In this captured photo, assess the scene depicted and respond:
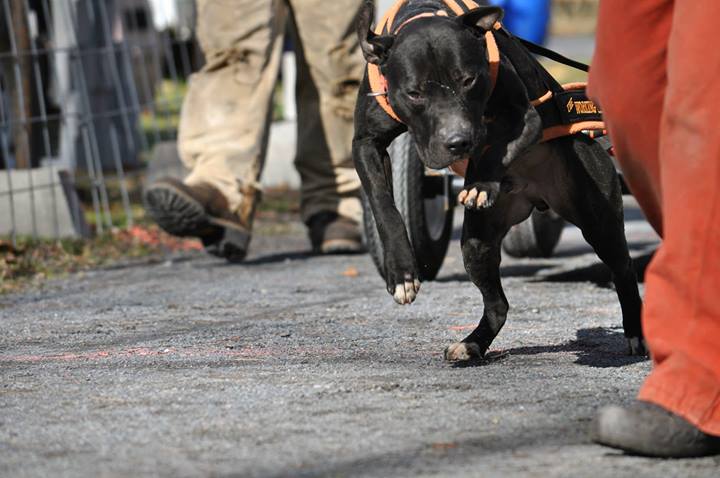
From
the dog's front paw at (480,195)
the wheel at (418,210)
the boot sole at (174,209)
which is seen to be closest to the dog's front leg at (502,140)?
the dog's front paw at (480,195)

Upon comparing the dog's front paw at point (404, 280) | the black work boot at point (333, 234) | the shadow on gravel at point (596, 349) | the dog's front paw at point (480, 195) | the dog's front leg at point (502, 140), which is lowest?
the black work boot at point (333, 234)

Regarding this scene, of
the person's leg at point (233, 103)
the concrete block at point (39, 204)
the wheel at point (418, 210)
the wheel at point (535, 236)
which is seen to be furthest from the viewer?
the concrete block at point (39, 204)

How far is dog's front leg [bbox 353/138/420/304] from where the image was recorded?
393cm

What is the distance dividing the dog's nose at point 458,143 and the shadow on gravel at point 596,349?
0.68 meters

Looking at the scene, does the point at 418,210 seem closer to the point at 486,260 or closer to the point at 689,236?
the point at 486,260

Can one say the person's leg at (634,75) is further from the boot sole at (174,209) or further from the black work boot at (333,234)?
the black work boot at (333,234)

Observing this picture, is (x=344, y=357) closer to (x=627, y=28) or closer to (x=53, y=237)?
(x=627, y=28)

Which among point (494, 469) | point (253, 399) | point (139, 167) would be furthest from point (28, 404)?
point (139, 167)

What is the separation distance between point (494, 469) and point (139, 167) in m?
8.49

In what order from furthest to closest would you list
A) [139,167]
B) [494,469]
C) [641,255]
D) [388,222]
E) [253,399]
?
[139,167], [641,255], [388,222], [253,399], [494,469]

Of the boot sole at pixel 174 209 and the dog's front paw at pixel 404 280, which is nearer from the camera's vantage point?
the dog's front paw at pixel 404 280

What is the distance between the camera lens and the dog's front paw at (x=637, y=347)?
4.13m

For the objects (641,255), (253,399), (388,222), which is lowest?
(641,255)

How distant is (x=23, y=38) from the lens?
8.12 m
